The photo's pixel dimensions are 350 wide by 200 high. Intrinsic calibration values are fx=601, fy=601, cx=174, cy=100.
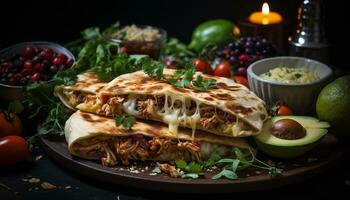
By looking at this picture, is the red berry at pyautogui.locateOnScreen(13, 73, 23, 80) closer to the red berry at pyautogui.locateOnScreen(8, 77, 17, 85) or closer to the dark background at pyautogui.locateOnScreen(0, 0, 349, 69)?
the red berry at pyautogui.locateOnScreen(8, 77, 17, 85)

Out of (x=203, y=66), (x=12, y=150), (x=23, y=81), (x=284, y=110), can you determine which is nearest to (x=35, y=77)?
(x=23, y=81)

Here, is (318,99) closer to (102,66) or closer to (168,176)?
(168,176)

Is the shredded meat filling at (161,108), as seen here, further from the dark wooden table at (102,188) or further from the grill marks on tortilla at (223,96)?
the dark wooden table at (102,188)

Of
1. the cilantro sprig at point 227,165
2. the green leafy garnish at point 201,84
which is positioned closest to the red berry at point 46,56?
the green leafy garnish at point 201,84

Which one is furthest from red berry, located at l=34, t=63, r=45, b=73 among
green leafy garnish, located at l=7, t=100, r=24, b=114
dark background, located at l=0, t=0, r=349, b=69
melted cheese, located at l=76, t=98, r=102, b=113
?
dark background, located at l=0, t=0, r=349, b=69

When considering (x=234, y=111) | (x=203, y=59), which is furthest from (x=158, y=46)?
(x=234, y=111)

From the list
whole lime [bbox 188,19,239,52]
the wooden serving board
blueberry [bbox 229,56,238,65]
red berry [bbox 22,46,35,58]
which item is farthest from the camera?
whole lime [bbox 188,19,239,52]
